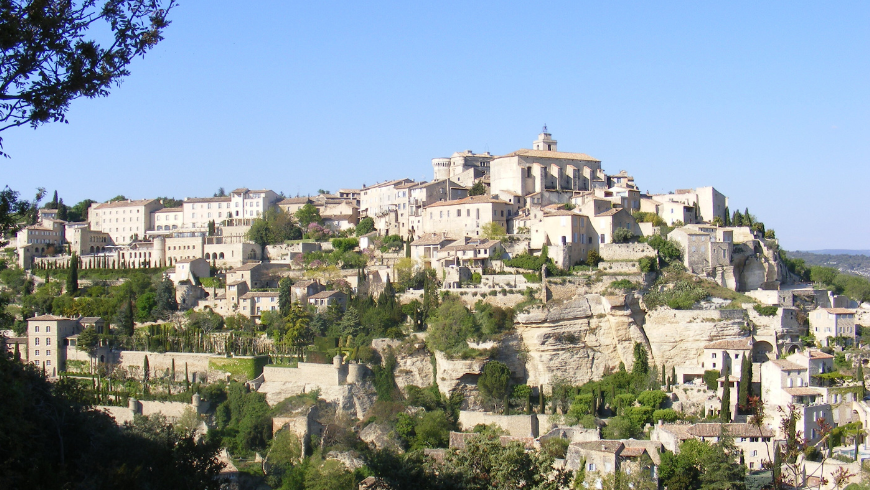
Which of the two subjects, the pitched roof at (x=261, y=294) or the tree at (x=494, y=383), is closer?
the tree at (x=494, y=383)

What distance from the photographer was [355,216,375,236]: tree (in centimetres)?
6191

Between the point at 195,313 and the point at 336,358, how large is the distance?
13.1 metres

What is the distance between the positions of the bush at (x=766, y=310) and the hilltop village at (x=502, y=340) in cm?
9

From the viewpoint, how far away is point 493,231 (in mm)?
52406

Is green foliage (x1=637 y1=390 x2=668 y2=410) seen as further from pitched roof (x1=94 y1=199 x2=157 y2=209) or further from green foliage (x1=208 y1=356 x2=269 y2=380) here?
pitched roof (x1=94 y1=199 x2=157 y2=209)

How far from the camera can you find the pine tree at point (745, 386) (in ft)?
126

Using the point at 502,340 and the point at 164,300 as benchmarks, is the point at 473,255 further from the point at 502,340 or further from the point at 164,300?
the point at 164,300

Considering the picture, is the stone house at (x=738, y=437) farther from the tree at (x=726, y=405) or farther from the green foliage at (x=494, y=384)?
the green foliage at (x=494, y=384)

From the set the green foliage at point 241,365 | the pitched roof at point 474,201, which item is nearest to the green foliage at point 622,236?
the pitched roof at point 474,201

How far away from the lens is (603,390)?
41.5 m

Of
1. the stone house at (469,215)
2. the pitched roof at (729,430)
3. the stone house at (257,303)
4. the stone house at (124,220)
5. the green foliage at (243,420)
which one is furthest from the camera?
the stone house at (124,220)

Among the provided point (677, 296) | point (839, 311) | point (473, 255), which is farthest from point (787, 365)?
point (473, 255)

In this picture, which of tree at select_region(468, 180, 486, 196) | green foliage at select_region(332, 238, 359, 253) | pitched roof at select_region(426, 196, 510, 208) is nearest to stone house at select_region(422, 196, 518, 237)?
pitched roof at select_region(426, 196, 510, 208)

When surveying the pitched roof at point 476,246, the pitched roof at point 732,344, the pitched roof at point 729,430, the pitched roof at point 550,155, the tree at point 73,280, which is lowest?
the pitched roof at point 729,430
